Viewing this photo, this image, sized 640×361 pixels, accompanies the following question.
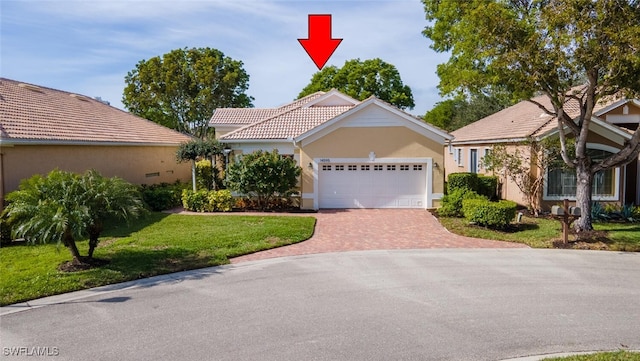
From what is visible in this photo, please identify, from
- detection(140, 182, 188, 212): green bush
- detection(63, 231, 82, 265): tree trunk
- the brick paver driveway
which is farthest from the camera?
detection(140, 182, 188, 212): green bush

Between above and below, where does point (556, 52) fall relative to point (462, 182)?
above

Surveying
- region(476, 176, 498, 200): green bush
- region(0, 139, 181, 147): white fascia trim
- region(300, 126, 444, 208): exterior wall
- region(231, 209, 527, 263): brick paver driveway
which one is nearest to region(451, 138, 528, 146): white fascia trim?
region(476, 176, 498, 200): green bush

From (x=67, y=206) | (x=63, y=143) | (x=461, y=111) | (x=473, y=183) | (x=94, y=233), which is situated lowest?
(x=94, y=233)

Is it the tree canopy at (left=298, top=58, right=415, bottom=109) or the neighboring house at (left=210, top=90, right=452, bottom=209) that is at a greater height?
the tree canopy at (left=298, top=58, right=415, bottom=109)

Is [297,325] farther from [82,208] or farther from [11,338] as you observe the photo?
[82,208]

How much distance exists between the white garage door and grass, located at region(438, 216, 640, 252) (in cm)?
311

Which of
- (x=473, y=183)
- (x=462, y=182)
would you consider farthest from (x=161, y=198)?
(x=473, y=183)

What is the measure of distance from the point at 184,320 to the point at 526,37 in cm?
1142

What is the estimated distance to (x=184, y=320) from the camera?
6793 mm

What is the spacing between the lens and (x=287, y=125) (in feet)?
67.9

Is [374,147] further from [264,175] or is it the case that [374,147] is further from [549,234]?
[549,234]

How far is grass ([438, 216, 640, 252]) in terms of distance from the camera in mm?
11906

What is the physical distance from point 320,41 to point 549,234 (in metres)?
8.92

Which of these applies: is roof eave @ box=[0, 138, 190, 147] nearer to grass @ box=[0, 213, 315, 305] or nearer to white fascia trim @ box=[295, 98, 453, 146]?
grass @ box=[0, 213, 315, 305]
